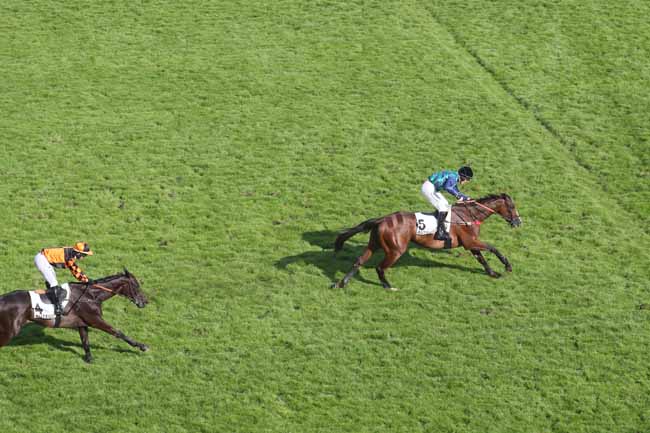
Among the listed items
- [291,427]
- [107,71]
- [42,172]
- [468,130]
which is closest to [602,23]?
[468,130]

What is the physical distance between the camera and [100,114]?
98.8ft

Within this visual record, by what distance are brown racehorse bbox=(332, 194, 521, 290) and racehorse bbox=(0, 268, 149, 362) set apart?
5351mm

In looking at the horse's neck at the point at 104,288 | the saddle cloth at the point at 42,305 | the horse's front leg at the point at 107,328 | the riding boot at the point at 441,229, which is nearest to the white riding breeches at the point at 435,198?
the riding boot at the point at 441,229

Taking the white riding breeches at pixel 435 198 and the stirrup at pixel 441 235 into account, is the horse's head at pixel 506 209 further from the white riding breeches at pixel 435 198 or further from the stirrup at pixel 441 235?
the stirrup at pixel 441 235

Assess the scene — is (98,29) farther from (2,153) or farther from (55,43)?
(2,153)

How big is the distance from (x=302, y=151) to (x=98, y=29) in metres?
12.5

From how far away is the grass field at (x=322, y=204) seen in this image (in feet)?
57.8

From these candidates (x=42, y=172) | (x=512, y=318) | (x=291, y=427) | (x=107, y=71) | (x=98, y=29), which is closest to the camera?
(x=291, y=427)

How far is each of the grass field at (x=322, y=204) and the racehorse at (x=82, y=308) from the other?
2.68 ft

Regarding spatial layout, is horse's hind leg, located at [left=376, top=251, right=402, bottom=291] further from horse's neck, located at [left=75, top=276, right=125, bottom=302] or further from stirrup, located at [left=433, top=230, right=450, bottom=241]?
horse's neck, located at [left=75, top=276, right=125, bottom=302]

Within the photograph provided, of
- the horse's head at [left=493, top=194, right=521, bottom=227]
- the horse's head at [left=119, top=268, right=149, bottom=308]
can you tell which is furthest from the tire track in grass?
the horse's head at [left=119, top=268, right=149, bottom=308]

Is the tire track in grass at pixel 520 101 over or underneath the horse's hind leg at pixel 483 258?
over

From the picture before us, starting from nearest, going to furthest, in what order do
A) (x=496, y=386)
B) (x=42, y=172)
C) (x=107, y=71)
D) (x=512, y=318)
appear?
(x=496, y=386) < (x=512, y=318) < (x=42, y=172) < (x=107, y=71)

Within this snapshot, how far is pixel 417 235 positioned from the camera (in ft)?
68.6
